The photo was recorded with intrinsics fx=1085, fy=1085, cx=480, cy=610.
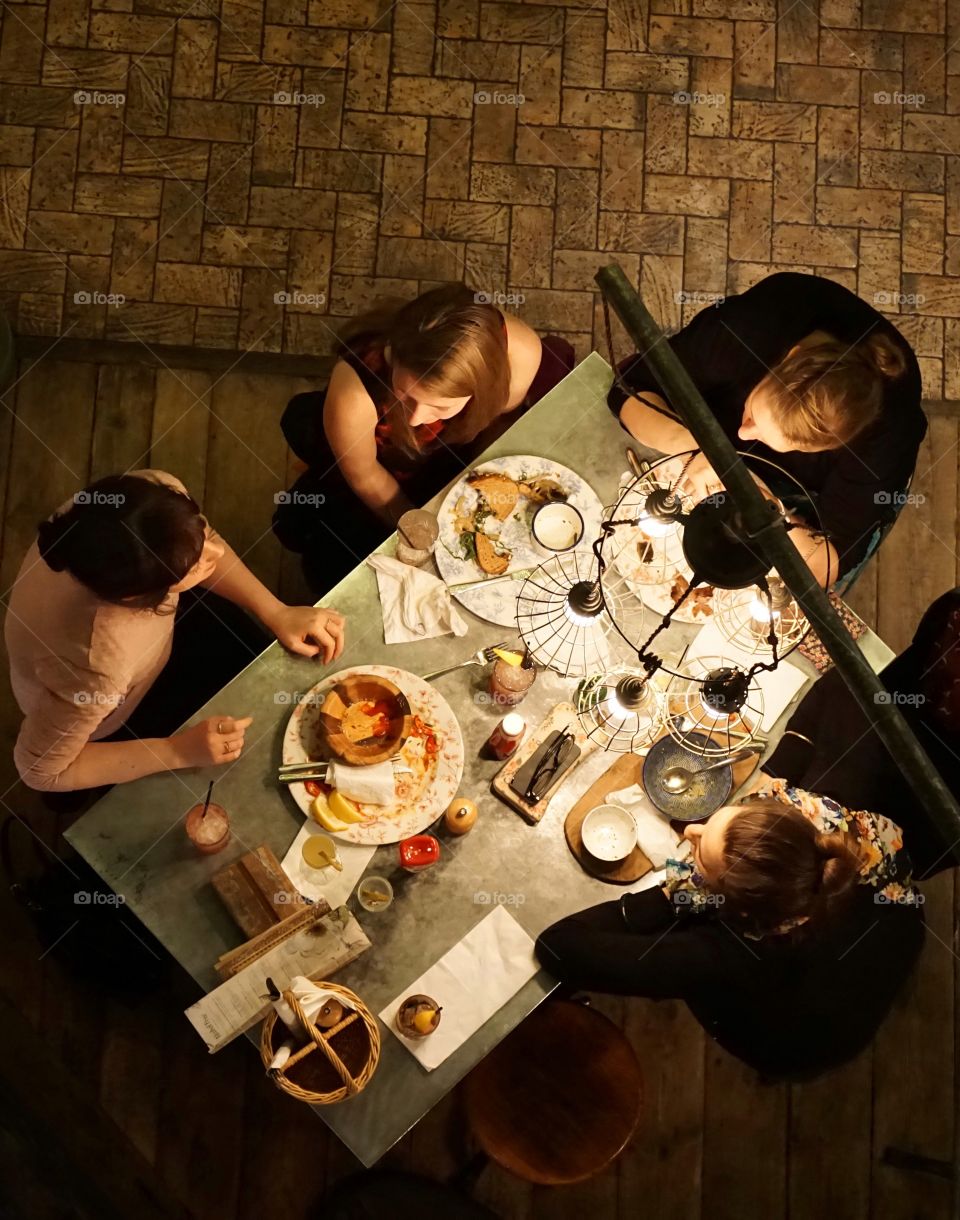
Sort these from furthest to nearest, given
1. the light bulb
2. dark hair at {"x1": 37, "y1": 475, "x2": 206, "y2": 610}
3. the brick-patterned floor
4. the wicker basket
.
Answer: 1. the brick-patterned floor
2. dark hair at {"x1": 37, "y1": 475, "x2": 206, "y2": 610}
3. the wicker basket
4. the light bulb

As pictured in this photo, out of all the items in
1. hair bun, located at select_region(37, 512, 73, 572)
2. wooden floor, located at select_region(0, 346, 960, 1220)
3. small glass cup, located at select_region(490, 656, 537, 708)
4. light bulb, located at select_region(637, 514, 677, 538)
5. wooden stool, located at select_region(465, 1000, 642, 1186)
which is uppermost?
light bulb, located at select_region(637, 514, 677, 538)

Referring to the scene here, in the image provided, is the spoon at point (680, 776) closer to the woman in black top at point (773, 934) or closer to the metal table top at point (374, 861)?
the woman in black top at point (773, 934)

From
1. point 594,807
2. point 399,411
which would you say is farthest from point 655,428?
point 594,807

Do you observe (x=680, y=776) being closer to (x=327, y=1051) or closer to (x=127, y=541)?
(x=327, y=1051)

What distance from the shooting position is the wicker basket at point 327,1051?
8.32 ft

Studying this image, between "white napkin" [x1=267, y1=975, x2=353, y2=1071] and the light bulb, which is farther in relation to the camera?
"white napkin" [x1=267, y1=975, x2=353, y2=1071]

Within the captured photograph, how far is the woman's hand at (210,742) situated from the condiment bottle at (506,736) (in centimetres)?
67

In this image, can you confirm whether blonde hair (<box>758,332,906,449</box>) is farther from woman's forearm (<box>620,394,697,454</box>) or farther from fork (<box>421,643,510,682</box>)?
fork (<box>421,643,510,682</box>)

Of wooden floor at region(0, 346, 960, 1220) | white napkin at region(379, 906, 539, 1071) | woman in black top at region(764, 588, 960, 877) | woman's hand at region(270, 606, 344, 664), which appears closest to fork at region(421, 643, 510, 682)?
woman's hand at region(270, 606, 344, 664)

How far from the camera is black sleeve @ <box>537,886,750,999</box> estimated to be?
284 cm

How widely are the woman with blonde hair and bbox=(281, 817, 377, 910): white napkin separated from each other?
1.06 meters

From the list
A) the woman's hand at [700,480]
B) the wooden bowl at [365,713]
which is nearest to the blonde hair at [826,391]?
the woman's hand at [700,480]

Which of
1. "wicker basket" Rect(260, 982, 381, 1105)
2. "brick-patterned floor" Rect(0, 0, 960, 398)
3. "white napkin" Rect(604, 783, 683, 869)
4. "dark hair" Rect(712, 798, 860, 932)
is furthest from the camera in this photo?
"brick-patterned floor" Rect(0, 0, 960, 398)

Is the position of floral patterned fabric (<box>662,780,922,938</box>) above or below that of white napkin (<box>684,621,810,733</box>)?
below
